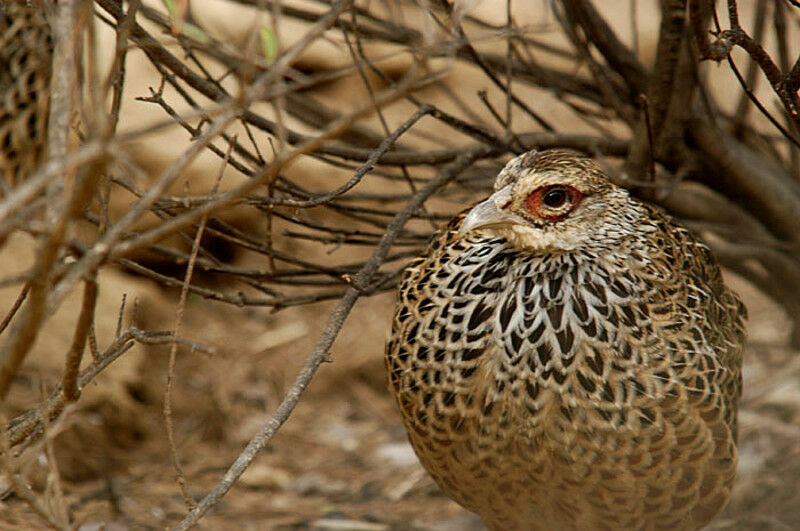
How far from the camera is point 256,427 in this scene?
527cm

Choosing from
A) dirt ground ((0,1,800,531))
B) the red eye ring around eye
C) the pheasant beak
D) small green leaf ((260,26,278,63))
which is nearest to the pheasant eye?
the red eye ring around eye

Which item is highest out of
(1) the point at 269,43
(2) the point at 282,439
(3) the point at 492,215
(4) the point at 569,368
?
(2) the point at 282,439

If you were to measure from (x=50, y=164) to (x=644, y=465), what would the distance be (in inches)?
76.2

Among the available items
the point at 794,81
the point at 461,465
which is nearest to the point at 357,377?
the point at 461,465

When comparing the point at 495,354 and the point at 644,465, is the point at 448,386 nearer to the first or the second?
the point at 495,354

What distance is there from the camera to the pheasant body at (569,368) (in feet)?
9.05

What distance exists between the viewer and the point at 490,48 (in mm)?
6785

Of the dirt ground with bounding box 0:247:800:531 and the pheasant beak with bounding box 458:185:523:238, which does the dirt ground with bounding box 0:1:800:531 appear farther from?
the pheasant beak with bounding box 458:185:523:238

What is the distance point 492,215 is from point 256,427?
3016mm

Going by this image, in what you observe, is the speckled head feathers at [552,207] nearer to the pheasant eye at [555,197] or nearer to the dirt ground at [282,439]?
the pheasant eye at [555,197]

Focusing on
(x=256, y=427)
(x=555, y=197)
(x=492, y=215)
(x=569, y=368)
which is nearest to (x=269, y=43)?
(x=492, y=215)

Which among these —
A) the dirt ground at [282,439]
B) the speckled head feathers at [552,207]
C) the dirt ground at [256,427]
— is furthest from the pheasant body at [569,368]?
the dirt ground at [282,439]

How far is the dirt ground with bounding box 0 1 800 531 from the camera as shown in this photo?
422 centimetres

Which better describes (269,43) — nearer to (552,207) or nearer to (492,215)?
(492,215)
